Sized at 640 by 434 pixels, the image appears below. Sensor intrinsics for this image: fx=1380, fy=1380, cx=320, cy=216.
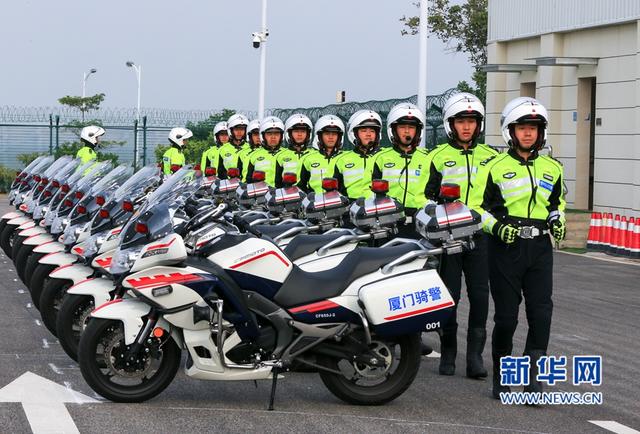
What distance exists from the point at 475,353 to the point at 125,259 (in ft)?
9.25

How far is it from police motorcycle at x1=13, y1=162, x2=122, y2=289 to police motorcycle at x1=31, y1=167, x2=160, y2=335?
12 millimetres

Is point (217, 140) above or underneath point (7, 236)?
above

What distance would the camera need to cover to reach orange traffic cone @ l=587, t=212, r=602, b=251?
2448cm

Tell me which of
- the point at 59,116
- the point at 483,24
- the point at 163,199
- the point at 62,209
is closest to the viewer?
the point at 163,199

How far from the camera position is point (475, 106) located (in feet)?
34.6

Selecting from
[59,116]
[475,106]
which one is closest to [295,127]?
[475,106]

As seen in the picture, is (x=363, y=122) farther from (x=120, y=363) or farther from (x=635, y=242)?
(x=635, y=242)

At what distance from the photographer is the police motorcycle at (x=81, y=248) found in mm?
10656

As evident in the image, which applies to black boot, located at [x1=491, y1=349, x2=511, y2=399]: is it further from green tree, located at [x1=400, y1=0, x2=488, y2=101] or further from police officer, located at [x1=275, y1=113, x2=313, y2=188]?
green tree, located at [x1=400, y1=0, x2=488, y2=101]

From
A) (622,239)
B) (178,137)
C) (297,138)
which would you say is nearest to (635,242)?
(622,239)

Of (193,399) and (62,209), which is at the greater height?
(62,209)

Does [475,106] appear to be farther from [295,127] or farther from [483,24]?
Result: [483,24]

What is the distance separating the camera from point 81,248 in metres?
11.2

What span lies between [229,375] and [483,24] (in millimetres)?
38800
